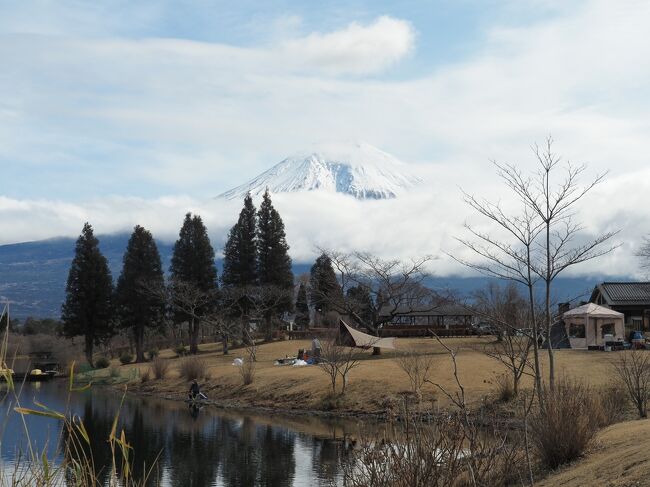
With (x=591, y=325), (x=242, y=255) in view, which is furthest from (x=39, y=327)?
(x=591, y=325)

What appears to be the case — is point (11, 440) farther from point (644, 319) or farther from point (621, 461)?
point (644, 319)

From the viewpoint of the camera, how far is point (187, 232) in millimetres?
60375

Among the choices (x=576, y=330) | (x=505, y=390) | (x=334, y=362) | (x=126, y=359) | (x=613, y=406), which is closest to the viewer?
(x=613, y=406)

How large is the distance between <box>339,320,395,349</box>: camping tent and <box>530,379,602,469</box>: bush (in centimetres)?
2766

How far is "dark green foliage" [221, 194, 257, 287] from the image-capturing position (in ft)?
Answer: 194

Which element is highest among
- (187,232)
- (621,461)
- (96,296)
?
(187,232)

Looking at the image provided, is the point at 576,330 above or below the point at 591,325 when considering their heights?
below

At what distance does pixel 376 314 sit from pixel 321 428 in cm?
2413

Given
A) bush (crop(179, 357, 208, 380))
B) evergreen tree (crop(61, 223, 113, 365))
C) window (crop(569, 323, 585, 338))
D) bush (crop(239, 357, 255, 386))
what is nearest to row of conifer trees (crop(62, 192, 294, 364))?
evergreen tree (crop(61, 223, 113, 365))

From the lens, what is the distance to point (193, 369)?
4200 cm

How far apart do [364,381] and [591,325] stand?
17.4 m

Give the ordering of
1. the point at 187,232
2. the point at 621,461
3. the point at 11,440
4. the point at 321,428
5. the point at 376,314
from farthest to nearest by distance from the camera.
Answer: the point at 187,232, the point at 376,314, the point at 321,428, the point at 11,440, the point at 621,461

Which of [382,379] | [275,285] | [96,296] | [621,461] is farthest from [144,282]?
[621,461]

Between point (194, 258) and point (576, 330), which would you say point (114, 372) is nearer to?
point (194, 258)
